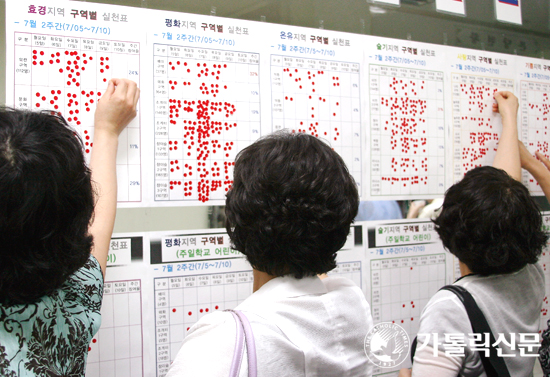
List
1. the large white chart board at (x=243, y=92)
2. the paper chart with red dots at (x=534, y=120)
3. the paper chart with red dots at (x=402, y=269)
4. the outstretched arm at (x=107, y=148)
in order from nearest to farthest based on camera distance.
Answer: the outstretched arm at (x=107, y=148) → the large white chart board at (x=243, y=92) → the paper chart with red dots at (x=402, y=269) → the paper chart with red dots at (x=534, y=120)

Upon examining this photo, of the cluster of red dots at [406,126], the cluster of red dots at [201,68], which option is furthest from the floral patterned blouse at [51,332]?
the cluster of red dots at [406,126]

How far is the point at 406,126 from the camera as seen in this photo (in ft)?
4.40

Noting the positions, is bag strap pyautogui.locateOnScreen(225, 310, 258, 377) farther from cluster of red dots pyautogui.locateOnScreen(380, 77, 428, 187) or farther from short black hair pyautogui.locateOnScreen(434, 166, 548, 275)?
cluster of red dots pyautogui.locateOnScreen(380, 77, 428, 187)

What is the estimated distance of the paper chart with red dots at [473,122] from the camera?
142 cm

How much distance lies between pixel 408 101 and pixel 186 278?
0.83 m

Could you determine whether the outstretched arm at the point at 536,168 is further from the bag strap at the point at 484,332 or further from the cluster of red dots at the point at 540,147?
the bag strap at the point at 484,332

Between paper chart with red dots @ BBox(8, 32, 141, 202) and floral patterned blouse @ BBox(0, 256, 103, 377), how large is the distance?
1.21 ft

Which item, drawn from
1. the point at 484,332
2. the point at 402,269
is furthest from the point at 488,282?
the point at 402,269

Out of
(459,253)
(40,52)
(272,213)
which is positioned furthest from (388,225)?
(40,52)

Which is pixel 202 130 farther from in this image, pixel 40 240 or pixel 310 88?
pixel 40 240

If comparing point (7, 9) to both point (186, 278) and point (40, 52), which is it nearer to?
point (40, 52)

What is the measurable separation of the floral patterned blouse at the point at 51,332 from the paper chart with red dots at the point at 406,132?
2.81ft

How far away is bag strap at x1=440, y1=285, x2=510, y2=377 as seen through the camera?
35.4 inches

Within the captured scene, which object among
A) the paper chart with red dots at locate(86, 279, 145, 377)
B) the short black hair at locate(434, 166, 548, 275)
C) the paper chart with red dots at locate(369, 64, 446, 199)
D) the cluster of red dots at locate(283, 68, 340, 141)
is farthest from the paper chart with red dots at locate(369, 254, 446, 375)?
the paper chart with red dots at locate(86, 279, 145, 377)
